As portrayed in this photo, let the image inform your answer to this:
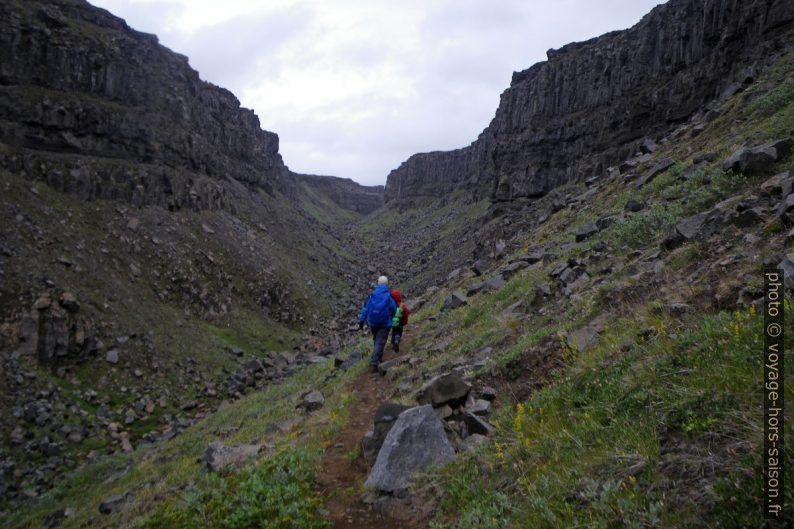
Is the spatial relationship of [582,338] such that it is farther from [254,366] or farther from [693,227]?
[254,366]

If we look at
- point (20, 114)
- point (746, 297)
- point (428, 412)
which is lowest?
point (428, 412)

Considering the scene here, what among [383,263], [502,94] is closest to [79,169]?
[383,263]

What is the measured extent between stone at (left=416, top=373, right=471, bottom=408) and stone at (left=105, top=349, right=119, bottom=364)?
20153mm

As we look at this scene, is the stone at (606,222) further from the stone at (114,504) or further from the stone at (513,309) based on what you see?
the stone at (114,504)

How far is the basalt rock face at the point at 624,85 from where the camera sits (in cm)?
3250

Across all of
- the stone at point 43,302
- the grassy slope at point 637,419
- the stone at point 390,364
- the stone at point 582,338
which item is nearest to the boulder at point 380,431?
the grassy slope at point 637,419

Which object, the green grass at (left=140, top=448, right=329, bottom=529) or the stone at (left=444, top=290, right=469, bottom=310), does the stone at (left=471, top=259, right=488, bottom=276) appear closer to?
the stone at (left=444, top=290, right=469, bottom=310)

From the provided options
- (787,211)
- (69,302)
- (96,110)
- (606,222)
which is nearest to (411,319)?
(606,222)

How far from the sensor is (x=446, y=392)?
293 inches

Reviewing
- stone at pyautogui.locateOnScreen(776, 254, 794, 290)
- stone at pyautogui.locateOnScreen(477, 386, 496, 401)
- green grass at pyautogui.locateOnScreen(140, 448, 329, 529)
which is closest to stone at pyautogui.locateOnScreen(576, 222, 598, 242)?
stone at pyautogui.locateOnScreen(477, 386, 496, 401)

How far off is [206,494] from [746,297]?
7358mm

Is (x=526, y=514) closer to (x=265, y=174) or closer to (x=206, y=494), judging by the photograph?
Result: (x=206, y=494)

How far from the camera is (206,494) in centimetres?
643

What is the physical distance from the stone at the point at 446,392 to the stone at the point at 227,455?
321cm
